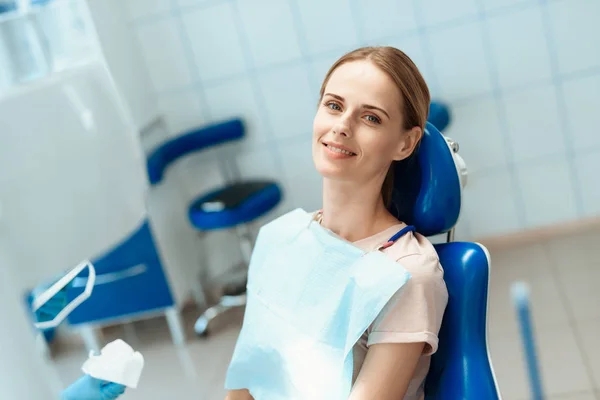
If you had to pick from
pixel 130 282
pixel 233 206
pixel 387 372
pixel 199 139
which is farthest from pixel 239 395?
pixel 199 139

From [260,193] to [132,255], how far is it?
0.62 m

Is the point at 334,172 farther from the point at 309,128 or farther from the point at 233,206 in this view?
the point at 309,128

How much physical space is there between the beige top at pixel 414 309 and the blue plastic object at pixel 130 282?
1882 millimetres

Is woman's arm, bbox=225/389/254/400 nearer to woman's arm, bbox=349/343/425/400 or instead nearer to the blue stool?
woman's arm, bbox=349/343/425/400

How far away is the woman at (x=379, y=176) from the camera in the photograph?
50.9 inches

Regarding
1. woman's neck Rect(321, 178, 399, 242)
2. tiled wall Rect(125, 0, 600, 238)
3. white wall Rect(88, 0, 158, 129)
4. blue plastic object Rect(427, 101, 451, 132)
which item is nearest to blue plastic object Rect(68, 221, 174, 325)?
white wall Rect(88, 0, 158, 129)

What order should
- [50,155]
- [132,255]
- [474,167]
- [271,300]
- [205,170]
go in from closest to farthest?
[50,155]
[271,300]
[132,255]
[474,167]
[205,170]

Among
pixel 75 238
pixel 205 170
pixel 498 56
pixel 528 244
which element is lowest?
pixel 528 244

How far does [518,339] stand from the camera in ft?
8.62

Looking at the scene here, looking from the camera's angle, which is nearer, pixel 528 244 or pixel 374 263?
pixel 374 263

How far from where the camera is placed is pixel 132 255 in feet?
10.2

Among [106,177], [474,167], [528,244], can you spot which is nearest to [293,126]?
[474,167]

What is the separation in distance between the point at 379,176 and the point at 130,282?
1935 millimetres

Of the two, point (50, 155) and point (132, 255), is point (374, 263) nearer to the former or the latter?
point (50, 155)
